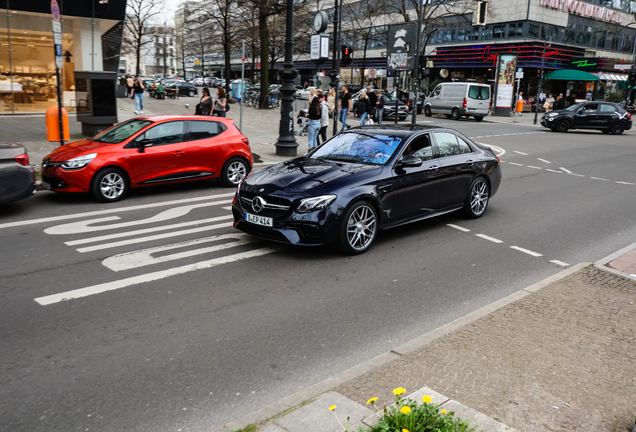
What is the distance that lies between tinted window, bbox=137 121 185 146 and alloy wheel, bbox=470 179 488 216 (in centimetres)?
535

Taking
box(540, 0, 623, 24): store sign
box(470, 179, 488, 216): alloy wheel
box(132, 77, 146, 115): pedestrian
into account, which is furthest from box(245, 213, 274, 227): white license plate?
box(540, 0, 623, 24): store sign

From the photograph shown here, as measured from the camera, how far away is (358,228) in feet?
23.0

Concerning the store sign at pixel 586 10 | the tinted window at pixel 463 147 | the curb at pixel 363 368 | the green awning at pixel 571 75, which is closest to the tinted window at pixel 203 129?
the tinted window at pixel 463 147

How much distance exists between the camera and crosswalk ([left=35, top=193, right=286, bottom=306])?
20.1 ft

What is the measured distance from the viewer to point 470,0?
167ft

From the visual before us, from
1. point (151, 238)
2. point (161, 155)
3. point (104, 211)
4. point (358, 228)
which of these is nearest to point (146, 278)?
point (151, 238)

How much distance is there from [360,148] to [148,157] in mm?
4177

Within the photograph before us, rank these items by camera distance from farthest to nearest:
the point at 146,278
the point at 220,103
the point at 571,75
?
the point at 571,75, the point at 220,103, the point at 146,278

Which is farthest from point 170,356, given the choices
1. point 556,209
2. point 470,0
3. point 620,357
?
point 470,0

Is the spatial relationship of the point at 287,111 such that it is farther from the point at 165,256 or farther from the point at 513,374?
the point at 513,374

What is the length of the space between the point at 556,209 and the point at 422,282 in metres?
5.16

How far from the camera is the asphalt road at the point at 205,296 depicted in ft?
12.5

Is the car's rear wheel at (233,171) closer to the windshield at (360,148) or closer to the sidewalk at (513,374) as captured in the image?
the windshield at (360,148)

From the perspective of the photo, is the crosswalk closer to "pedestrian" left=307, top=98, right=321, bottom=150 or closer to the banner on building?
"pedestrian" left=307, top=98, right=321, bottom=150
